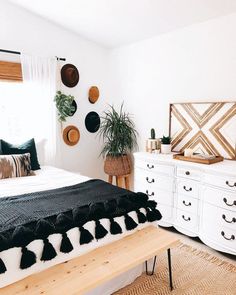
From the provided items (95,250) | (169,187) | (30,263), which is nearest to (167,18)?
(169,187)

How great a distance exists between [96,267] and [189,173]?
59.7 inches

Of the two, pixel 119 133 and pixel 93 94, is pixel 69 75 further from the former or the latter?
pixel 119 133

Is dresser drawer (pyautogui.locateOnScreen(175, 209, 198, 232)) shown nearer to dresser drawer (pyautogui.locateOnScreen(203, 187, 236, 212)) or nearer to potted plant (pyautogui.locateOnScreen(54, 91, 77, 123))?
dresser drawer (pyautogui.locateOnScreen(203, 187, 236, 212))

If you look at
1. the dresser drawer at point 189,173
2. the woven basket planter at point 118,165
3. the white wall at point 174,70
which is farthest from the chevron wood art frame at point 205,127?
the woven basket planter at point 118,165

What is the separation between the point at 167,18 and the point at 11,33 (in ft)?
6.13

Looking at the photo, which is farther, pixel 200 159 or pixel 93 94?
pixel 93 94

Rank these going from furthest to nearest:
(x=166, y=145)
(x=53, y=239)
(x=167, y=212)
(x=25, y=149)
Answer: (x=166, y=145), (x=25, y=149), (x=167, y=212), (x=53, y=239)

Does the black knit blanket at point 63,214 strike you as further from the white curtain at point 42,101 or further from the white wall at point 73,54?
the white wall at point 73,54

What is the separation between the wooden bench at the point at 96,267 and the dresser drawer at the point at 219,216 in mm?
716

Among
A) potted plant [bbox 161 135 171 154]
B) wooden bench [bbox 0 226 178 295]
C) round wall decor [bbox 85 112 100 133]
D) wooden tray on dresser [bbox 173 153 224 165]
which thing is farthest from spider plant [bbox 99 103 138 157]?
wooden bench [bbox 0 226 178 295]

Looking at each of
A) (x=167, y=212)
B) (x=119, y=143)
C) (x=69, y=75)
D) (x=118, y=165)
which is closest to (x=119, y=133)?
(x=119, y=143)

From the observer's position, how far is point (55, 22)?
3645 millimetres

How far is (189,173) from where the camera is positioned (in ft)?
9.39

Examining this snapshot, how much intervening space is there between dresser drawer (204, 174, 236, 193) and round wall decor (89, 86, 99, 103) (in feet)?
7.20
